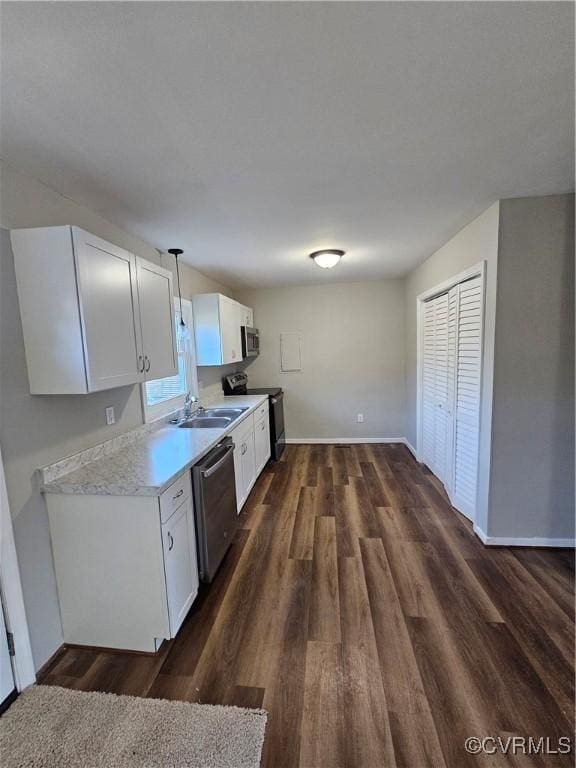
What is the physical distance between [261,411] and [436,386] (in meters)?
2.03

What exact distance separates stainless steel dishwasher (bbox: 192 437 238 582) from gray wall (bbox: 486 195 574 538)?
1.99 metres

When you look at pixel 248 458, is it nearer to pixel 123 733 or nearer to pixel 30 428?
pixel 30 428

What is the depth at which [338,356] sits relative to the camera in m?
5.07

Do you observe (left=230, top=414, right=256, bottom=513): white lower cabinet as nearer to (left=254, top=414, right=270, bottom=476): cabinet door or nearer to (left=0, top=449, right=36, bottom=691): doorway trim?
(left=254, top=414, right=270, bottom=476): cabinet door

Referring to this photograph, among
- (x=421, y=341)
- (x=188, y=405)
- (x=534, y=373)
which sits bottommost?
(x=188, y=405)

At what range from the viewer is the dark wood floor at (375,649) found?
4.33 feet

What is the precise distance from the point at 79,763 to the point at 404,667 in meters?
1.41

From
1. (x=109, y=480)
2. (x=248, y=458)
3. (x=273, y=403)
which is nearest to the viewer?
(x=109, y=480)

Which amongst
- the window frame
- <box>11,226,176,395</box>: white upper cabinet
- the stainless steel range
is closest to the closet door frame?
the stainless steel range

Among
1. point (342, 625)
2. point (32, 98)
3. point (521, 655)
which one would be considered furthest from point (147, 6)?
point (521, 655)

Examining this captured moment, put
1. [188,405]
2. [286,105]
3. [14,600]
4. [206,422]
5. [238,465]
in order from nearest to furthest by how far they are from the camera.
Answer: [286,105]
[14,600]
[238,465]
[206,422]
[188,405]

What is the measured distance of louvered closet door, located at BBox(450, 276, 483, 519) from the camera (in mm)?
2596

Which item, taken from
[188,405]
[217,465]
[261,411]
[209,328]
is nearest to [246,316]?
[209,328]

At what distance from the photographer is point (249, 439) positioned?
336cm
